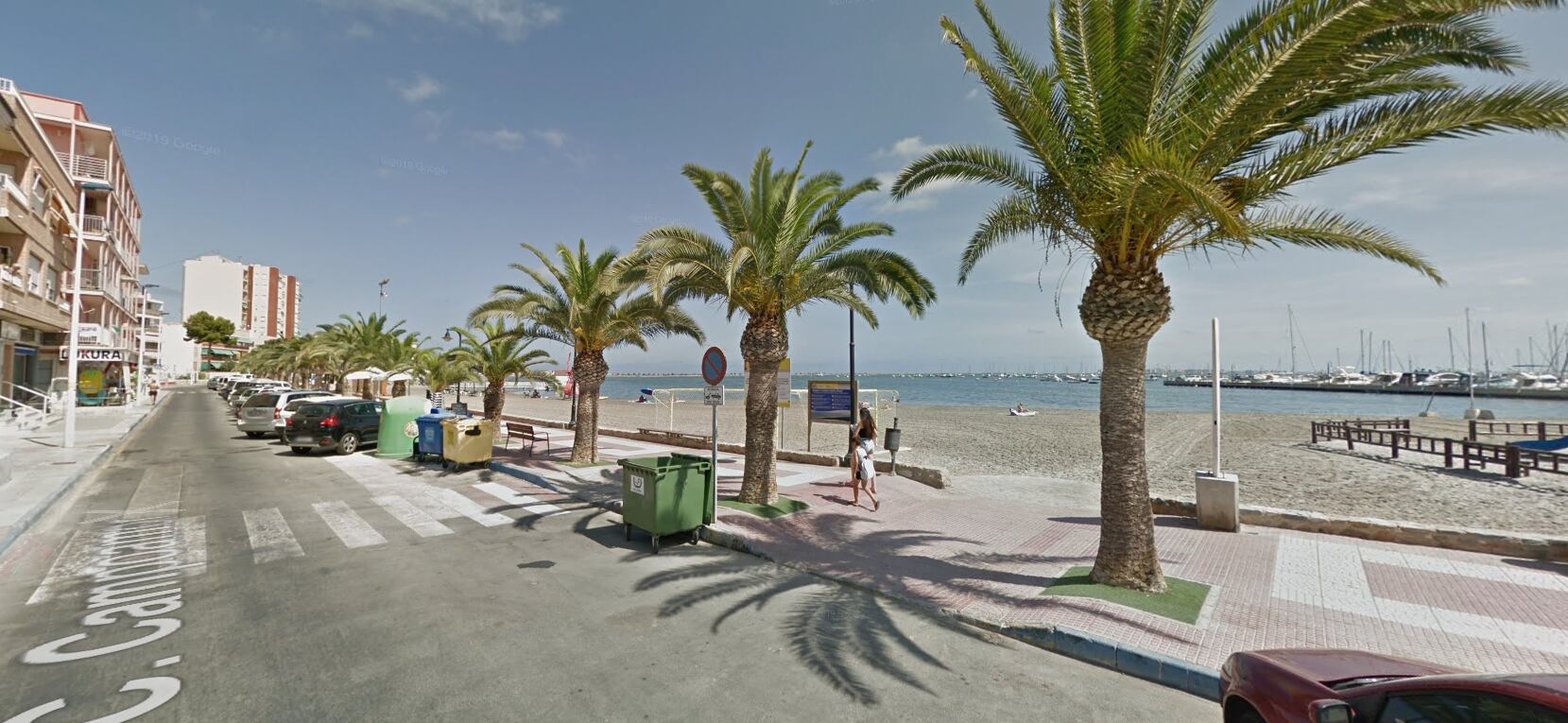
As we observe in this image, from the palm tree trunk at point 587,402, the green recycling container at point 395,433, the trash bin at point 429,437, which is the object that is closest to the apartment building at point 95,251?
the green recycling container at point 395,433

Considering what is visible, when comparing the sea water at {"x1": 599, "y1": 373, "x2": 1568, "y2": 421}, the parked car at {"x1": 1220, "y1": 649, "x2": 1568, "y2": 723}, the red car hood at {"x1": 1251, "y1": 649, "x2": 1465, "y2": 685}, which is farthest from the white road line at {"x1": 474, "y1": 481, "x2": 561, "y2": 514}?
the sea water at {"x1": 599, "y1": 373, "x2": 1568, "y2": 421}

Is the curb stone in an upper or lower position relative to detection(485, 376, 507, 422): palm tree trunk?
lower

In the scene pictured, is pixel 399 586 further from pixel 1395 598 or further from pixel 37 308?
pixel 37 308

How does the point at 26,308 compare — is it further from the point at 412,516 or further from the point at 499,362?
the point at 412,516

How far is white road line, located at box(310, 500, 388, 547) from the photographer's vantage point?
800cm

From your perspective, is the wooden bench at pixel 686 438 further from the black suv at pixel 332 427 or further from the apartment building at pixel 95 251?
the apartment building at pixel 95 251

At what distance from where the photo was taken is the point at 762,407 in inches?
399

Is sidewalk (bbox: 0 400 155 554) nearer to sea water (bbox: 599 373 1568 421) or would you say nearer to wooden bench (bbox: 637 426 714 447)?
wooden bench (bbox: 637 426 714 447)

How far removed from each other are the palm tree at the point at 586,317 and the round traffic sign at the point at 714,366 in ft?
15.1

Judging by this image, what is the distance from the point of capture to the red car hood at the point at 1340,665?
10.0 ft

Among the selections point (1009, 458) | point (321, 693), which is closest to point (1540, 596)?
point (321, 693)

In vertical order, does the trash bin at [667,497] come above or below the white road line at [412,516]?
above

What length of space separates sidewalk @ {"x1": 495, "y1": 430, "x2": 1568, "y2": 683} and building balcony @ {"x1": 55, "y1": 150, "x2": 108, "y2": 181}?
4754 cm

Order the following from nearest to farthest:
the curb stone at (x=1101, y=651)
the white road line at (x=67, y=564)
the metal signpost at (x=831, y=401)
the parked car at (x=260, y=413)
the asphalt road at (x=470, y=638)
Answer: the asphalt road at (x=470, y=638) → the curb stone at (x=1101, y=651) → the white road line at (x=67, y=564) → the metal signpost at (x=831, y=401) → the parked car at (x=260, y=413)
